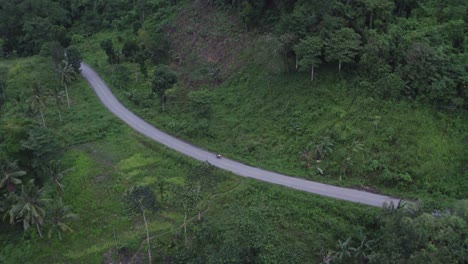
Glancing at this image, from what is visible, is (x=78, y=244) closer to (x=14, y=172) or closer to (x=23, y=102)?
(x=14, y=172)

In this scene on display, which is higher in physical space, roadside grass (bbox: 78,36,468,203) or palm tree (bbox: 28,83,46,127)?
palm tree (bbox: 28,83,46,127)

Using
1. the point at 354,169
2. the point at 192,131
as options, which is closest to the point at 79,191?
the point at 192,131

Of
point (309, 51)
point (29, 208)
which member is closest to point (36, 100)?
point (29, 208)

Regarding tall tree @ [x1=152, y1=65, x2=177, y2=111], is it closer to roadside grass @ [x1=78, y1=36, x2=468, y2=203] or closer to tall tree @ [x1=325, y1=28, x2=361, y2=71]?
roadside grass @ [x1=78, y1=36, x2=468, y2=203]

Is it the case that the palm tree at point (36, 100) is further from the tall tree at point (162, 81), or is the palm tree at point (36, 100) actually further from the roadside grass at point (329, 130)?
the tall tree at point (162, 81)

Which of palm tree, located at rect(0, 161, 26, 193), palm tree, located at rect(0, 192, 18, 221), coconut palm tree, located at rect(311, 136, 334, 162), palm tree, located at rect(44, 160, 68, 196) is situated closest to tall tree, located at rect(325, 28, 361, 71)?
coconut palm tree, located at rect(311, 136, 334, 162)

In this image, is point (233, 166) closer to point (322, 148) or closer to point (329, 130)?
point (322, 148)
